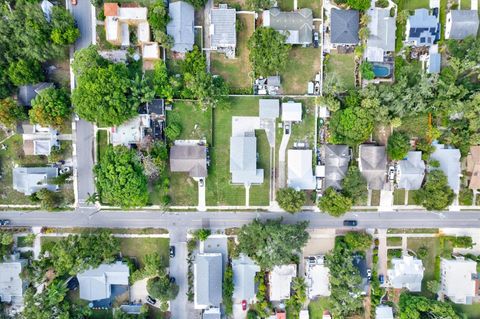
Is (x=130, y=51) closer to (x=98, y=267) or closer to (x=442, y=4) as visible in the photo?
(x=98, y=267)

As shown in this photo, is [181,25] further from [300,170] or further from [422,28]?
[422,28]

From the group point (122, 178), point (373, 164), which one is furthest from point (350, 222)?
point (122, 178)

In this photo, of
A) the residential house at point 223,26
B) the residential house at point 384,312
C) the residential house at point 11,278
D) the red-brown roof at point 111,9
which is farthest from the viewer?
the residential house at point 384,312

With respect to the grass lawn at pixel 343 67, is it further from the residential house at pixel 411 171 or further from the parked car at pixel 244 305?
the parked car at pixel 244 305

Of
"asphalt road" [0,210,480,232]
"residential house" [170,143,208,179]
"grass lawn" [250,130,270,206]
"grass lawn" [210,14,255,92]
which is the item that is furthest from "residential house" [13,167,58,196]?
"grass lawn" [250,130,270,206]

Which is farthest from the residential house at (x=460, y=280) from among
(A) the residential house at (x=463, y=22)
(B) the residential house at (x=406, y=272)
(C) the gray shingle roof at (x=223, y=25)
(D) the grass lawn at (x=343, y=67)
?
(C) the gray shingle roof at (x=223, y=25)

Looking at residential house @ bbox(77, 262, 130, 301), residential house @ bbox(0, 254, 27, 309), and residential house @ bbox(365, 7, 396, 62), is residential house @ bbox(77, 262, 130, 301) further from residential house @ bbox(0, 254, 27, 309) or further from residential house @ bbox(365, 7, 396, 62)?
residential house @ bbox(365, 7, 396, 62)

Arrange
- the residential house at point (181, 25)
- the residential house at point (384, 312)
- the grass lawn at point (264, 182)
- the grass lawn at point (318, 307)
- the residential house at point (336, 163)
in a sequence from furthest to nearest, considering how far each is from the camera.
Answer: the grass lawn at point (318, 307) < the residential house at point (384, 312) < the grass lawn at point (264, 182) < the residential house at point (336, 163) < the residential house at point (181, 25)
